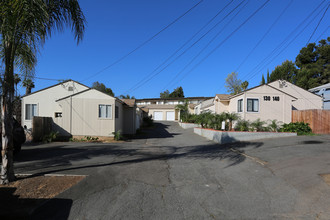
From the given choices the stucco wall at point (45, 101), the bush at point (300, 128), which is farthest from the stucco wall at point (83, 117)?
the bush at point (300, 128)

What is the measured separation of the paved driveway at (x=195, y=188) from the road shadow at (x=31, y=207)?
0.12 ft

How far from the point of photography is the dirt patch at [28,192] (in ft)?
11.9

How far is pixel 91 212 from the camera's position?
3.70 meters

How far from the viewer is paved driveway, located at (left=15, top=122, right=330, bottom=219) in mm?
3719

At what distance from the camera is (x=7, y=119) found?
194 inches

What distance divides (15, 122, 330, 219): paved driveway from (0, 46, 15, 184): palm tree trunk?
4.25 feet

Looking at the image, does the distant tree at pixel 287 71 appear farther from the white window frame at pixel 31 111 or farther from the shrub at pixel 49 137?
the white window frame at pixel 31 111

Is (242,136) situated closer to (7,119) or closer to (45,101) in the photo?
(7,119)

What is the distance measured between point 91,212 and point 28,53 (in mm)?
4793

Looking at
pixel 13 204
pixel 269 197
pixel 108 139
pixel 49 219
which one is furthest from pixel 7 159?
pixel 108 139

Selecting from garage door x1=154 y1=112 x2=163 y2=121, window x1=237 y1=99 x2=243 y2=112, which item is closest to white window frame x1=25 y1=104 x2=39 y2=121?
window x1=237 y1=99 x2=243 y2=112

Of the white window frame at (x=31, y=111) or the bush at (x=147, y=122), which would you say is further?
the bush at (x=147, y=122)

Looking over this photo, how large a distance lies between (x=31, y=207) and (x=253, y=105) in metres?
16.7

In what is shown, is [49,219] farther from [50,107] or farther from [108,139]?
[50,107]
